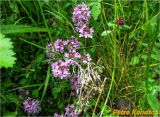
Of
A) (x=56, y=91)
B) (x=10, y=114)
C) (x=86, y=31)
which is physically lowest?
(x=10, y=114)

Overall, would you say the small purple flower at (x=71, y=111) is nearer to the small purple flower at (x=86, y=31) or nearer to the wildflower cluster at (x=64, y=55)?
the wildflower cluster at (x=64, y=55)

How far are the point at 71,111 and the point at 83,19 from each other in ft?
1.47

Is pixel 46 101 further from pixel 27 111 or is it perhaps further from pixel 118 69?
pixel 118 69

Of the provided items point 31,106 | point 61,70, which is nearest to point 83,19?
point 61,70

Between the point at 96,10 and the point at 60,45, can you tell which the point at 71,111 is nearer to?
the point at 60,45

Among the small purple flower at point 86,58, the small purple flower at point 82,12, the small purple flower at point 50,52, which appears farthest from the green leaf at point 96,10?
the small purple flower at point 50,52

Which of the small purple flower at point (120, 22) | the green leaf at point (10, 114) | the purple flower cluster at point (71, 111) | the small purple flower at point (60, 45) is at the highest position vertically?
the small purple flower at point (120, 22)

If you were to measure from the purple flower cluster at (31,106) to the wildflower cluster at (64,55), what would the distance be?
0.24m

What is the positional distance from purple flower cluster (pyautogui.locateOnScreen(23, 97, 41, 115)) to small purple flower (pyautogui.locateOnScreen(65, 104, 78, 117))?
0.18 metres

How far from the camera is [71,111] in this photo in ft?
5.80

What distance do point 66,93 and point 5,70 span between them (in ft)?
1.22

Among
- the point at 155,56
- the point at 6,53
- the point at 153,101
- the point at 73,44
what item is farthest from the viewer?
the point at 73,44

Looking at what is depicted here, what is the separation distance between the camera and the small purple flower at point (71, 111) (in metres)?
1.74

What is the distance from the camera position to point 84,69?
5.46 feet
